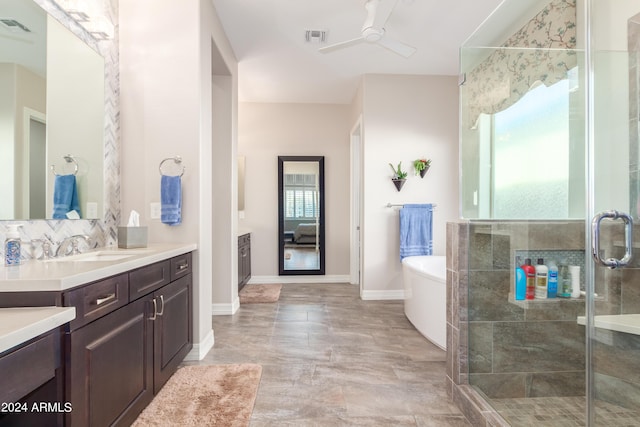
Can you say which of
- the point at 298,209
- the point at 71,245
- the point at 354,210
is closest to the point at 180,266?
the point at 71,245

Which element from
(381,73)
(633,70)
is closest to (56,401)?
(633,70)

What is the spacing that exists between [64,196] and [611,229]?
281 cm

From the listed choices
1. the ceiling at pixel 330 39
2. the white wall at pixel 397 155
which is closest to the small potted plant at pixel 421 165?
the white wall at pixel 397 155

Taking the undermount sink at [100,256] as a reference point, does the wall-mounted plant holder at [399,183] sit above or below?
above

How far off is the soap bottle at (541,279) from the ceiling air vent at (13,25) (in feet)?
9.65

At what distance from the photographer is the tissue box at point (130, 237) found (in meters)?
2.09

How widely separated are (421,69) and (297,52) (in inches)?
62.1

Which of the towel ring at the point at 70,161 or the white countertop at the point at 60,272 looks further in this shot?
the towel ring at the point at 70,161

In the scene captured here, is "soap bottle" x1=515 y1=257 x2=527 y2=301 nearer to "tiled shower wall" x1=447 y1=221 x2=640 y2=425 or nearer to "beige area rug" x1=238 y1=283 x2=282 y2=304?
"tiled shower wall" x1=447 y1=221 x2=640 y2=425

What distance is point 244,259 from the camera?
181 inches

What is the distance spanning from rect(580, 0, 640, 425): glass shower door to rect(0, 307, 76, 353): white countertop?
1.96 m

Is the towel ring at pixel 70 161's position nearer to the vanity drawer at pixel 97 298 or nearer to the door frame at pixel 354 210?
the vanity drawer at pixel 97 298

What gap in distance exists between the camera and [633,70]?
159 cm

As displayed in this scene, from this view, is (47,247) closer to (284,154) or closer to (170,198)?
(170,198)
